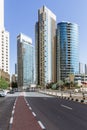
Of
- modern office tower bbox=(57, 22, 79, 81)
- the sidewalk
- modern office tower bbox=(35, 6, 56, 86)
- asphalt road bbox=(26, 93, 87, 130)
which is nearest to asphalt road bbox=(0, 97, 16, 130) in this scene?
the sidewalk

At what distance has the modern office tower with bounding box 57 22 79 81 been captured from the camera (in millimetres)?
185175

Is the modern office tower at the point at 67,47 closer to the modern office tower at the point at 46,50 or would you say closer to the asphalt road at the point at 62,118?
the modern office tower at the point at 46,50

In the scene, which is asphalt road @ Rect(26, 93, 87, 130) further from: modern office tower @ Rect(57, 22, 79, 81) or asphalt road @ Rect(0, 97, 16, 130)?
modern office tower @ Rect(57, 22, 79, 81)

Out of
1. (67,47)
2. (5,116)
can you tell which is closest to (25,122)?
(5,116)

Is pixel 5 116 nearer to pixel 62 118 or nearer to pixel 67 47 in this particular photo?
pixel 62 118

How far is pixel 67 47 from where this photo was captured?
186250 mm

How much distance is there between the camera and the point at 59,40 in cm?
18762

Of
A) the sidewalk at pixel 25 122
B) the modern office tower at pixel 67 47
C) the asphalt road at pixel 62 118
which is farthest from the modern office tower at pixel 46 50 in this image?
the sidewalk at pixel 25 122

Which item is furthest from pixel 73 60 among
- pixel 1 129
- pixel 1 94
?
pixel 1 129

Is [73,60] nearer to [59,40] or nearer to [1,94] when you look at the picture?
[59,40]

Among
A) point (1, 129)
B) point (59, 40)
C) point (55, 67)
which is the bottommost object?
point (1, 129)

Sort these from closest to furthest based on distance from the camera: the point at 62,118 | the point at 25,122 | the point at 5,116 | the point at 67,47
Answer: the point at 25,122, the point at 62,118, the point at 5,116, the point at 67,47

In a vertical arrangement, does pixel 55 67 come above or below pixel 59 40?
below

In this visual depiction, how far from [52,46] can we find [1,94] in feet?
385
